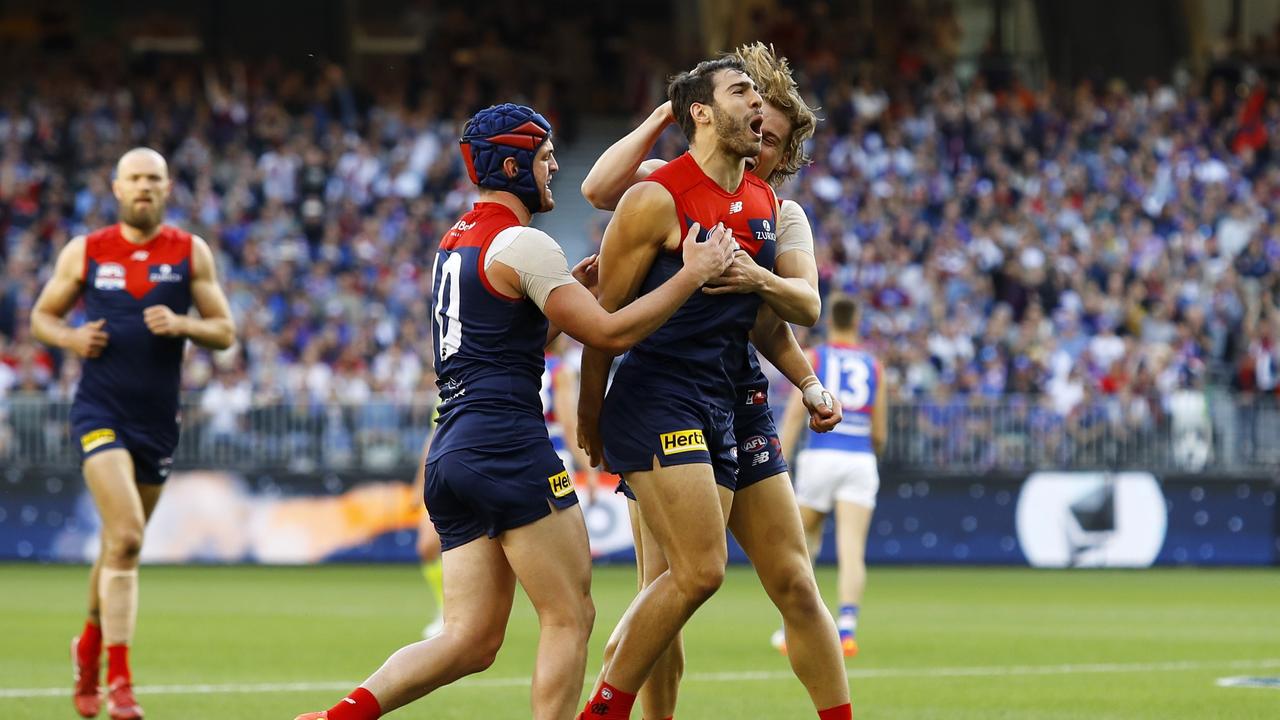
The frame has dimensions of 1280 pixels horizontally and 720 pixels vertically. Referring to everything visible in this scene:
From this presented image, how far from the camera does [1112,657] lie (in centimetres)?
1270

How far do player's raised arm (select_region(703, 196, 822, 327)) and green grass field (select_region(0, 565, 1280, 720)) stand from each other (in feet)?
9.24

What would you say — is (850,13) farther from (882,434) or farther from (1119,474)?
(882,434)

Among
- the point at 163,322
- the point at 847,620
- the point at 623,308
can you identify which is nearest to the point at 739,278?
the point at 623,308

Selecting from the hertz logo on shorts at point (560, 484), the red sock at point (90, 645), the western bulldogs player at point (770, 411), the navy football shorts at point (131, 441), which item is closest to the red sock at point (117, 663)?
the red sock at point (90, 645)

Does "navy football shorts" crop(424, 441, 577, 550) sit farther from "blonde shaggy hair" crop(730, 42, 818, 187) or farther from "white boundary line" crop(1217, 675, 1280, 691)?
"white boundary line" crop(1217, 675, 1280, 691)

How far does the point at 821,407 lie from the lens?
7.43 m

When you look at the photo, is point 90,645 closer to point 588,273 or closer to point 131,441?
point 131,441

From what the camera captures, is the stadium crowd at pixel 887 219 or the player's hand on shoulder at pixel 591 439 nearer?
the player's hand on shoulder at pixel 591 439

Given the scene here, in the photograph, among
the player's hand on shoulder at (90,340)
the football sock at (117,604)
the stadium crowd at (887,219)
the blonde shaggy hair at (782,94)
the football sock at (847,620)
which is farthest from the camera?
the stadium crowd at (887,219)

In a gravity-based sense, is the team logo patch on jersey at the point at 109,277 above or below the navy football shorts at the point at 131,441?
above

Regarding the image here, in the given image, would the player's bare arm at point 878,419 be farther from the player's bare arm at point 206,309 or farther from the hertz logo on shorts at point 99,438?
the hertz logo on shorts at point 99,438

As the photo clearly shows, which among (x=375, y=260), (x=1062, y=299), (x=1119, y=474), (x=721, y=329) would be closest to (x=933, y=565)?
(x=1119, y=474)

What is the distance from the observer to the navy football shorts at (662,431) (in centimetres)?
705

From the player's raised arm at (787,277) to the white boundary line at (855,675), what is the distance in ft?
13.6
